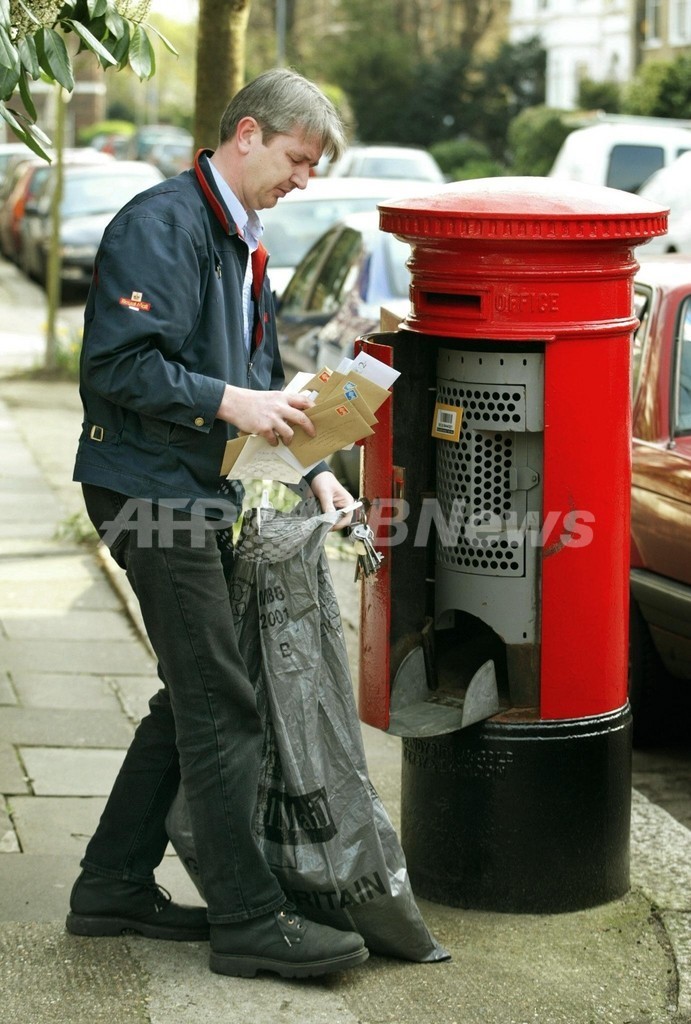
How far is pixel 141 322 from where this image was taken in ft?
9.71

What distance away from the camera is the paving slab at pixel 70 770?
440cm

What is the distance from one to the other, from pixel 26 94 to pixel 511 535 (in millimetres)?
1500

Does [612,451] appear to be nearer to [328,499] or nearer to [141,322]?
[328,499]

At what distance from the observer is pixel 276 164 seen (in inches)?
122

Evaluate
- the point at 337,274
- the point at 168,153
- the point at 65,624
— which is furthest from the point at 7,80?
the point at 168,153

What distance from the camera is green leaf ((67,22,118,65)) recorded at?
10.2ft

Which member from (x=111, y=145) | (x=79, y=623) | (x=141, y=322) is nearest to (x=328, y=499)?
(x=141, y=322)

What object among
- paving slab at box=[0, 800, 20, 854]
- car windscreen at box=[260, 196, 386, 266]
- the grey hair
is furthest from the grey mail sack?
car windscreen at box=[260, 196, 386, 266]

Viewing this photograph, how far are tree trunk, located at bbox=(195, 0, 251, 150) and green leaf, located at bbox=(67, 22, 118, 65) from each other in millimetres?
4498

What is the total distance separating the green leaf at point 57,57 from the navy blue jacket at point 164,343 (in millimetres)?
304

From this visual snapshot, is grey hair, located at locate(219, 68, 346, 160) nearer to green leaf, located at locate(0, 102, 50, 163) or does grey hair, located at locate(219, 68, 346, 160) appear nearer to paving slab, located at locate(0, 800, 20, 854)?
green leaf, located at locate(0, 102, 50, 163)

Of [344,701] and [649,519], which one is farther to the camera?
[649,519]

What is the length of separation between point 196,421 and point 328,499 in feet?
1.54

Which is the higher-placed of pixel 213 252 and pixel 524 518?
pixel 213 252
